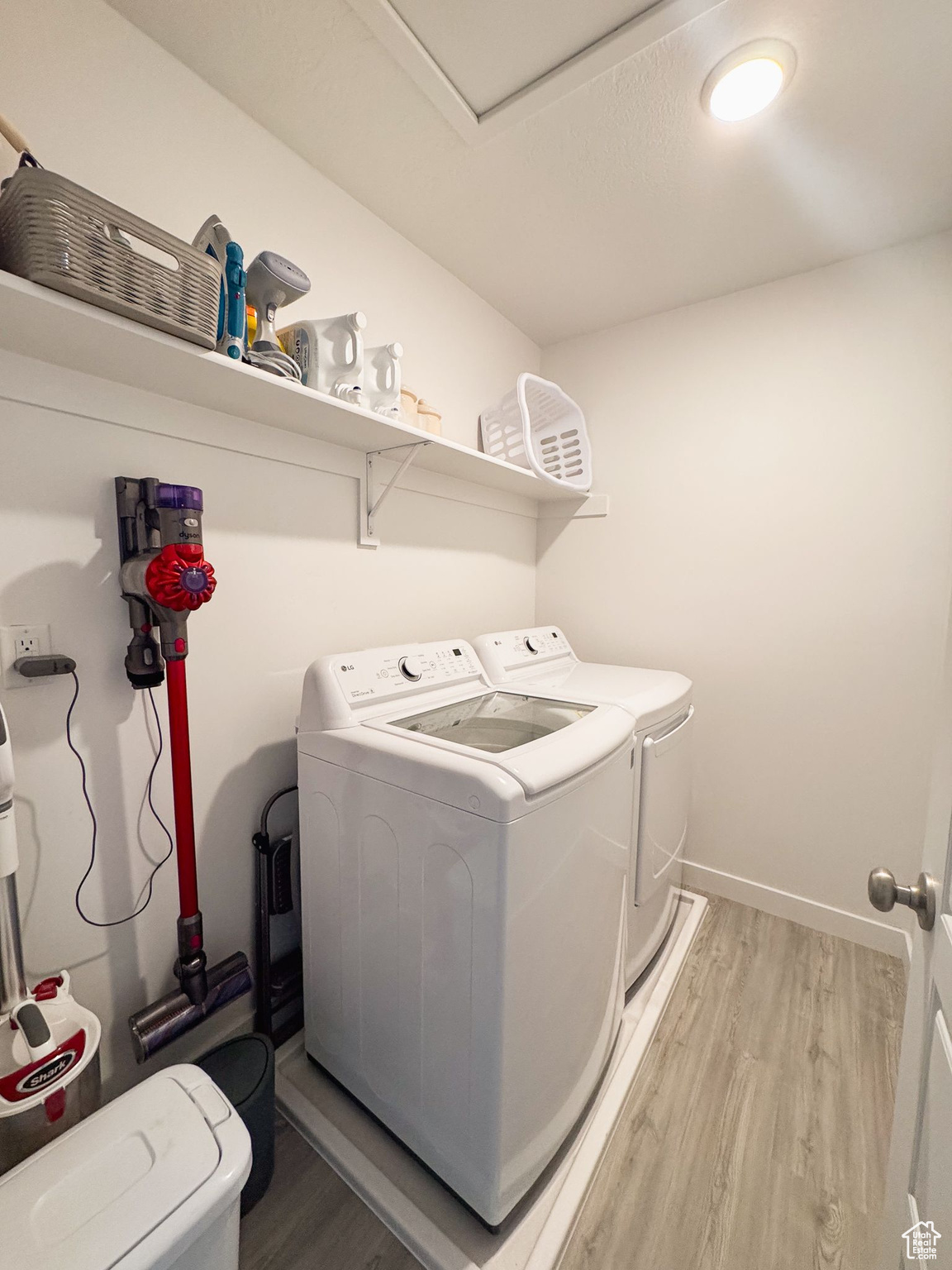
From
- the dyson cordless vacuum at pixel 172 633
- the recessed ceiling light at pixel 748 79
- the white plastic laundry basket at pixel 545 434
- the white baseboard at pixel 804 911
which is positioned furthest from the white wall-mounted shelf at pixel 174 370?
the white baseboard at pixel 804 911

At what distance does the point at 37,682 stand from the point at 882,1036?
250cm

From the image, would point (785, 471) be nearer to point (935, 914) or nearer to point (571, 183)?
point (571, 183)

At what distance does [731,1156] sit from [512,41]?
8.75 feet

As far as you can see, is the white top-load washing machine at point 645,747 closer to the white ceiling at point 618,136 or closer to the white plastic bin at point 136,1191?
the white plastic bin at point 136,1191

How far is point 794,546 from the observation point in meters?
2.01

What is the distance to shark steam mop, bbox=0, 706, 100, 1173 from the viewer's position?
818 millimetres

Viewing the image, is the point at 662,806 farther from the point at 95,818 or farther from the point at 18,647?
the point at 18,647

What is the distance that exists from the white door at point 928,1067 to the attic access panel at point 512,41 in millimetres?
1386

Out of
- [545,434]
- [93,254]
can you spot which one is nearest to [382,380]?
[93,254]

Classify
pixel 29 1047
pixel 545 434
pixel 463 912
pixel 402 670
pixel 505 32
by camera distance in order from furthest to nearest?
pixel 545 434 < pixel 402 670 < pixel 505 32 < pixel 463 912 < pixel 29 1047

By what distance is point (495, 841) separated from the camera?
93cm

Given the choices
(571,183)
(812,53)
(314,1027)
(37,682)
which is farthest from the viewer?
(571,183)

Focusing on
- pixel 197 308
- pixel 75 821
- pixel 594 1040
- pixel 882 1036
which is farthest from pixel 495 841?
pixel 882 1036

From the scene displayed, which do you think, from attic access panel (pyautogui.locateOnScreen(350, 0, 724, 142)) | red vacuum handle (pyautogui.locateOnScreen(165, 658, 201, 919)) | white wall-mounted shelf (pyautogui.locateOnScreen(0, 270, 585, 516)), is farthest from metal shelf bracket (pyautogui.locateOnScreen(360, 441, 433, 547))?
attic access panel (pyautogui.locateOnScreen(350, 0, 724, 142))
